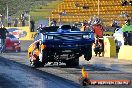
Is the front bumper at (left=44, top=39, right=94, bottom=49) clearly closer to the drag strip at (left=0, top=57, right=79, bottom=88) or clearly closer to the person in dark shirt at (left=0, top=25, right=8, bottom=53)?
the drag strip at (left=0, top=57, right=79, bottom=88)

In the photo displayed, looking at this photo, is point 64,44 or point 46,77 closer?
point 46,77

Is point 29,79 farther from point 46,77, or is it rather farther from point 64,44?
point 64,44

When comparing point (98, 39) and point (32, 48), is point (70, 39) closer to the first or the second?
point (32, 48)

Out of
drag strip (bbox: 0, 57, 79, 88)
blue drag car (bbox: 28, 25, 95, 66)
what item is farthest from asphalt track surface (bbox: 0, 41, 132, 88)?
blue drag car (bbox: 28, 25, 95, 66)

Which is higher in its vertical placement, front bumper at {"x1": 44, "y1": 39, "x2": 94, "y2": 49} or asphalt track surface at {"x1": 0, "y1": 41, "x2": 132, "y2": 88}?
front bumper at {"x1": 44, "y1": 39, "x2": 94, "y2": 49}

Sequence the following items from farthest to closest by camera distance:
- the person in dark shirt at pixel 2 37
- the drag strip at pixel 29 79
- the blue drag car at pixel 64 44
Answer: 1. the person in dark shirt at pixel 2 37
2. the blue drag car at pixel 64 44
3. the drag strip at pixel 29 79

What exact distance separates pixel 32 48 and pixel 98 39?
7.18 metres

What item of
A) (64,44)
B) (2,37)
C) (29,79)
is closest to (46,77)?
(29,79)

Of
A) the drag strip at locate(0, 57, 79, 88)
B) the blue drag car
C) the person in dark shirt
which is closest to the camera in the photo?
the drag strip at locate(0, 57, 79, 88)

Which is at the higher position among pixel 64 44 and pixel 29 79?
pixel 64 44

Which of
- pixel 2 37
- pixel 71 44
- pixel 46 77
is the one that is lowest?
pixel 46 77

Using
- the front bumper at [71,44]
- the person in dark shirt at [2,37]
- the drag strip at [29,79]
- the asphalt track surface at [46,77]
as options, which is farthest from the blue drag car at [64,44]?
the person in dark shirt at [2,37]

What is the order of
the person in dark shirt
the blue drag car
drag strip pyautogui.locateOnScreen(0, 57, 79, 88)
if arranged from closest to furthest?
drag strip pyautogui.locateOnScreen(0, 57, 79, 88), the blue drag car, the person in dark shirt

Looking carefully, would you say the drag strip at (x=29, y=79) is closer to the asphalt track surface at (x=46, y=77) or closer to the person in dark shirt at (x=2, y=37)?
the asphalt track surface at (x=46, y=77)
